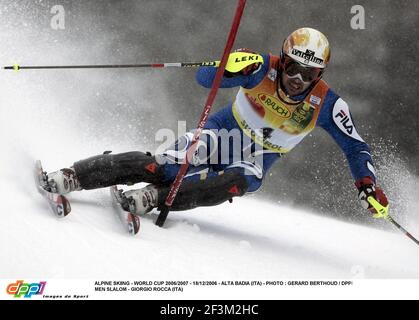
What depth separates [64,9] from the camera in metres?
5.90

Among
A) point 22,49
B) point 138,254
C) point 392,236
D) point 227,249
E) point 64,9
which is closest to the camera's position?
point 138,254

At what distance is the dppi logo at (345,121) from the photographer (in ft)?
11.7

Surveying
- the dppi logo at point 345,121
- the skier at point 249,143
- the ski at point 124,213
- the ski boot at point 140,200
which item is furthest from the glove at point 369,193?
the ski at point 124,213

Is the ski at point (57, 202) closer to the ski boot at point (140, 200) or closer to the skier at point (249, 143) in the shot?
the skier at point (249, 143)

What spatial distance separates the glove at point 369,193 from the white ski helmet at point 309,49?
78cm

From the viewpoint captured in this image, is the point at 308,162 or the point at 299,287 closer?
the point at 299,287

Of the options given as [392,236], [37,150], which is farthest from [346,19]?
[37,150]

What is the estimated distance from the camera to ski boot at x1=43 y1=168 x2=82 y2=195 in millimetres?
3123

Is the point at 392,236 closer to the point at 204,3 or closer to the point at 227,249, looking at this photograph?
the point at 227,249

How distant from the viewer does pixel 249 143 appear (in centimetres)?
375

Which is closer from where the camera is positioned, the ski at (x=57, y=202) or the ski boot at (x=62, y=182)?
the ski at (x=57, y=202)

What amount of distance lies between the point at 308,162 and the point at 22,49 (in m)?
3.26

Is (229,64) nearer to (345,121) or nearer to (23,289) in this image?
(345,121)

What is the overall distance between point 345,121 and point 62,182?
1.81 meters
